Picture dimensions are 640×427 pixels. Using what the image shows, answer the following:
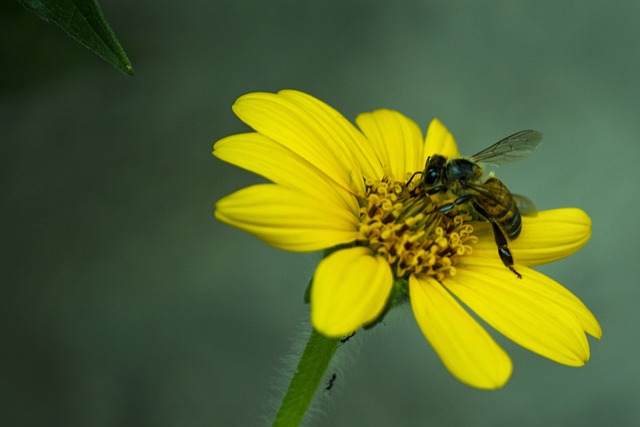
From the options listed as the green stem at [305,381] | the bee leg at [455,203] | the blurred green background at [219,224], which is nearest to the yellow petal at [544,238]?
the bee leg at [455,203]

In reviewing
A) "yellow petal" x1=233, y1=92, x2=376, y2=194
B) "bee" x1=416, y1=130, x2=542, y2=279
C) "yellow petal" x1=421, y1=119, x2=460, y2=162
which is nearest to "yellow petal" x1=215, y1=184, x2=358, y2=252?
"yellow petal" x1=233, y1=92, x2=376, y2=194

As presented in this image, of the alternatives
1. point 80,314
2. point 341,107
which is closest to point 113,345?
point 80,314

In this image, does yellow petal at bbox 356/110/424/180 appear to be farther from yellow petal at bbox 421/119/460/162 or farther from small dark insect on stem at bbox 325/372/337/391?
small dark insect on stem at bbox 325/372/337/391

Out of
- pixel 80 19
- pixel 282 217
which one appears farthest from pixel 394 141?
pixel 80 19

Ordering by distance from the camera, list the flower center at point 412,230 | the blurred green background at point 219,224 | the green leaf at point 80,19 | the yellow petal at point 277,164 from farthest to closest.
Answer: the blurred green background at point 219,224, the flower center at point 412,230, the yellow petal at point 277,164, the green leaf at point 80,19

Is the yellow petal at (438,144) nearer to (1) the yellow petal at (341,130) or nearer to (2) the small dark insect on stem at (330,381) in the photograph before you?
(1) the yellow petal at (341,130)
